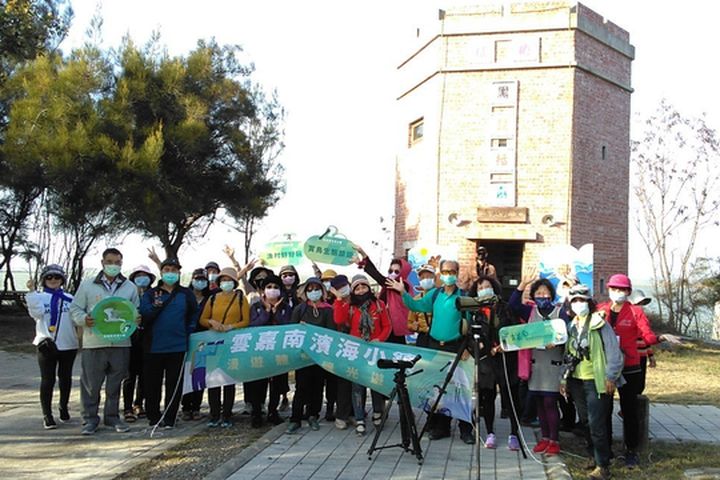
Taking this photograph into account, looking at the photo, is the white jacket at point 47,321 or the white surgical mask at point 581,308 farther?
the white jacket at point 47,321

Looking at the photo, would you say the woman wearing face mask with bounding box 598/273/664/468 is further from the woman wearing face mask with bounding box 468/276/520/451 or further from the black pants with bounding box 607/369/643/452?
the woman wearing face mask with bounding box 468/276/520/451

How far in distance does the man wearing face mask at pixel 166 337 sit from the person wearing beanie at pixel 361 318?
5.61 ft

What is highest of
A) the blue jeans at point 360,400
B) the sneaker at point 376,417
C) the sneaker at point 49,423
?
the blue jeans at point 360,400

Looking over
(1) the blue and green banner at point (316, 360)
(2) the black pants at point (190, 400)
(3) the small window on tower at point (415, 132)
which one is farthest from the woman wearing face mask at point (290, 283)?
(3) the small window on tower at point (415, 132)

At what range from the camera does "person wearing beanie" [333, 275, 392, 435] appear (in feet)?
23.6

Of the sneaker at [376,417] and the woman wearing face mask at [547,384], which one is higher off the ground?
the woman wearing face mask at [547,384]

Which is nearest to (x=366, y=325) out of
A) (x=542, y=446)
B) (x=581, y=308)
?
(x=542, y=446)

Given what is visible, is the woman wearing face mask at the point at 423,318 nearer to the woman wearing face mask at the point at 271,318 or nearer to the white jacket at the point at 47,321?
the woman wearing face mask at the point at 271,318

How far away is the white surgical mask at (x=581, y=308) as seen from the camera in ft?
19.8

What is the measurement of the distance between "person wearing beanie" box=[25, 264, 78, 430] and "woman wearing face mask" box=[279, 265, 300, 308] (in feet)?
8.02

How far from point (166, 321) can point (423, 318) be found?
2814mm

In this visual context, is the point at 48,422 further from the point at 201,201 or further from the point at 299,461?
the point at 201,201

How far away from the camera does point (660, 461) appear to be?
6555 mm

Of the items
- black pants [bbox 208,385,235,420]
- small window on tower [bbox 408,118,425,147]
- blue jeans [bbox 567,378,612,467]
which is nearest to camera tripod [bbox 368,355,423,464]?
blue jeans [bbox 567,378,612,467]
